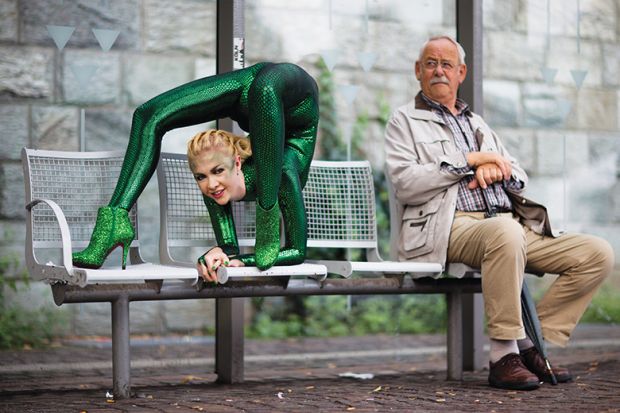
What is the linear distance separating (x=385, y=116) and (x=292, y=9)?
2.85 ft

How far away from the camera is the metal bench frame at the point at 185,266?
5016mm

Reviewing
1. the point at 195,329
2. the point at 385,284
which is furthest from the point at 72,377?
the point at 385,284

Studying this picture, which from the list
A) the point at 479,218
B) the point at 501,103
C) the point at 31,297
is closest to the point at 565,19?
the point at 501,103

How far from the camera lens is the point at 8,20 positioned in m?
6.00

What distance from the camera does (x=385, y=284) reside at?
18.9 feet

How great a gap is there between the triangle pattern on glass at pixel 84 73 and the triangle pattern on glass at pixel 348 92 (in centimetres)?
154

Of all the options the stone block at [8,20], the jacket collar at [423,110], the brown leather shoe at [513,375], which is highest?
the stone block at [8,20]

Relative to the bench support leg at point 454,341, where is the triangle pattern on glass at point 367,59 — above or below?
above

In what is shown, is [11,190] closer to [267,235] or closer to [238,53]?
[238,53]

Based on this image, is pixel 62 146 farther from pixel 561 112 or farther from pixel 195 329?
pixel 561 112

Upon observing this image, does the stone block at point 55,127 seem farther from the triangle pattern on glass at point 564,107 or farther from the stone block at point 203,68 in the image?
the triangle pattern on glass at point 564,107

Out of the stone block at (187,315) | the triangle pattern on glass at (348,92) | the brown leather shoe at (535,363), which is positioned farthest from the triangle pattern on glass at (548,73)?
the stone block at (187,315)

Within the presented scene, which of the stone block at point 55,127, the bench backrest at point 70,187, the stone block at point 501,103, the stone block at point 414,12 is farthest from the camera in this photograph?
the stone block at point 501,103

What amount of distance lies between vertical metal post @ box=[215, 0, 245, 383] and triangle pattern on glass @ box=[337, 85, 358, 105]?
1053 millimetres
